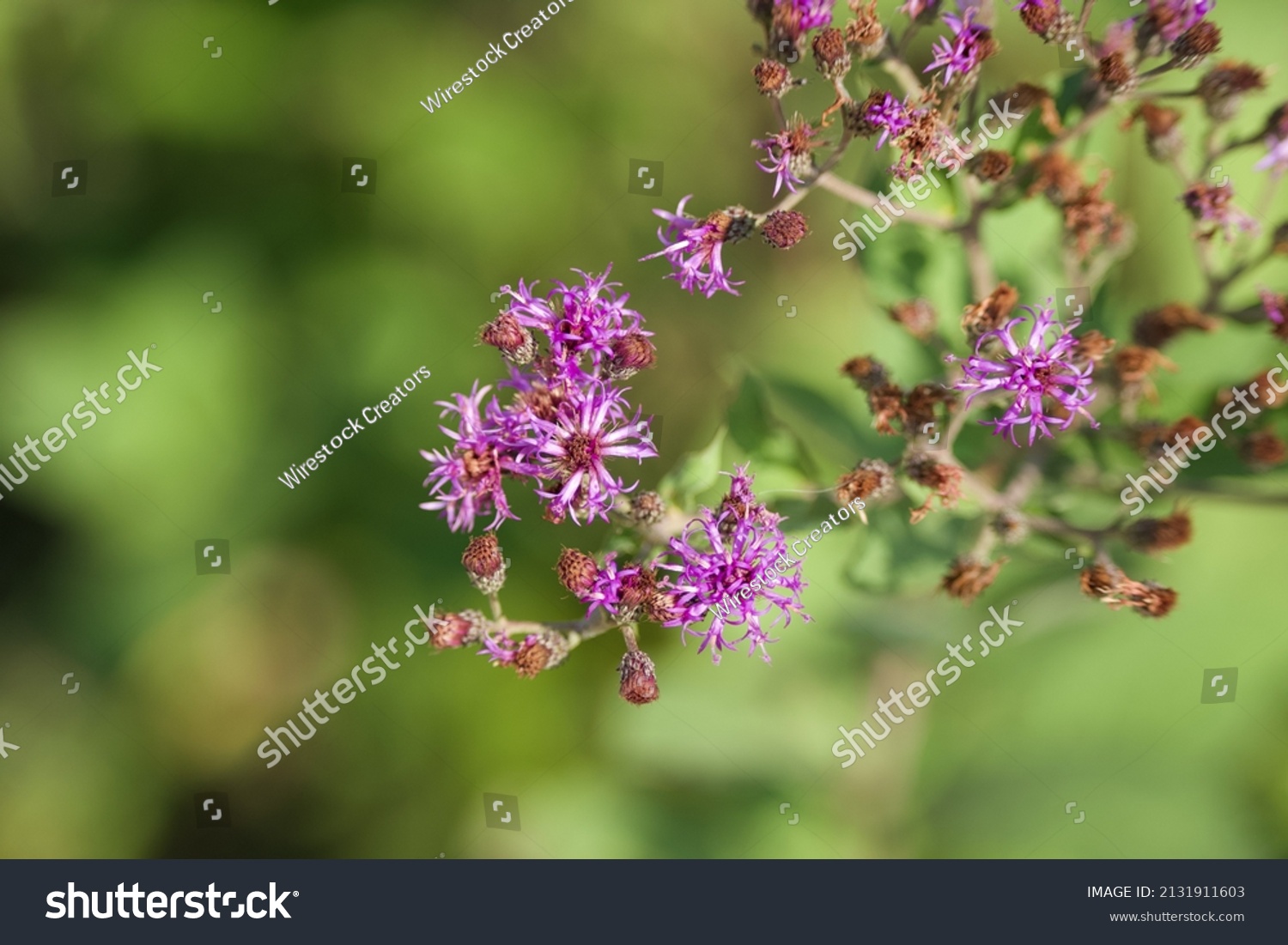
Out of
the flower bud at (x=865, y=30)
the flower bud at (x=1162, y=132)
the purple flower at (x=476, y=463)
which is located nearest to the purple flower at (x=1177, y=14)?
the flower bud at (x=1162, y=132)

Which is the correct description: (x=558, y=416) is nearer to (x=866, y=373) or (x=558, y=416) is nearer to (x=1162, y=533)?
(x=866, y=373)

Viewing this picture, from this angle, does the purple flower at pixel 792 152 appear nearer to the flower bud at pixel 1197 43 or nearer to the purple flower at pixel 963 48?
the purple flower at pixel 963 48

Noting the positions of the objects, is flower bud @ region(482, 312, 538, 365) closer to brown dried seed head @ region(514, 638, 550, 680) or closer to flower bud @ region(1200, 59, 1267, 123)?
brown dried seed head @ region(514, 638, 550, 680)

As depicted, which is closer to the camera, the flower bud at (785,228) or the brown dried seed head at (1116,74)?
the flower bud at (785,228)

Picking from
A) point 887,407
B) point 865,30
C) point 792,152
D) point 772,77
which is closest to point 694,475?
point 887,407

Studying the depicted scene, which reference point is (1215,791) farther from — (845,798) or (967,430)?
(967,430)

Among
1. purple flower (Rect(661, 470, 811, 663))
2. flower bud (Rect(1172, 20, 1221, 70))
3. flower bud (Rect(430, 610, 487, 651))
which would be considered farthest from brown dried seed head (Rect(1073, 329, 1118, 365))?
flower bud (Rect(430, 610, 487, 651))
